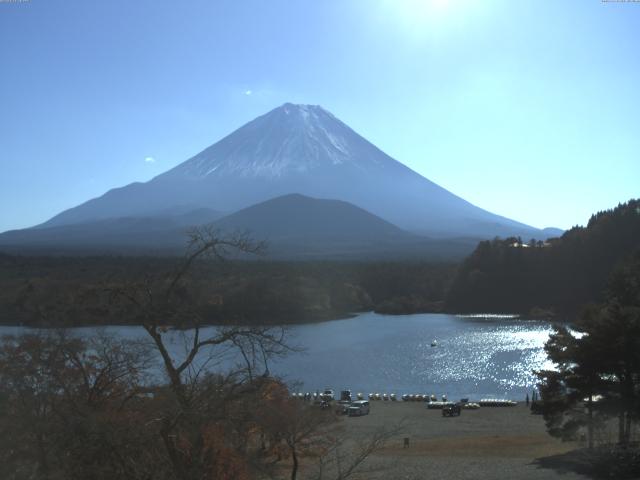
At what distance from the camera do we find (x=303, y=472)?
7.68 m

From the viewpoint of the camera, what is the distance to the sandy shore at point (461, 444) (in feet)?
25.8

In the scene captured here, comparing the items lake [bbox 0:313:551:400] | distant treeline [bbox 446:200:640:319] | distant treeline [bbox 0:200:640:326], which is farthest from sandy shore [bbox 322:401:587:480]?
distant treeline [bbox 446:200:640:319]

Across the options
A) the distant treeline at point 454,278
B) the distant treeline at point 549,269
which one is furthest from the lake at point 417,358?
the distant treeline at point 549,269

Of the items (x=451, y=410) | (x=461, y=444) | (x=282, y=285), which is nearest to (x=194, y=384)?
(x=461, y=444)

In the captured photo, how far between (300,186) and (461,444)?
79.1 m

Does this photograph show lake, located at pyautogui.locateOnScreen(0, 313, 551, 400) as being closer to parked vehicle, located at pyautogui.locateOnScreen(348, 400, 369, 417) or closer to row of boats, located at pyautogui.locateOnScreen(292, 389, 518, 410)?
row of boats, located at pyautogui.locateOnScreen(292, 389, 518, 410)

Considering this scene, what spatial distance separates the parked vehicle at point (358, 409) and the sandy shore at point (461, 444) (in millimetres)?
175

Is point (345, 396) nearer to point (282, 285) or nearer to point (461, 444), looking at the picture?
point (461, 444)

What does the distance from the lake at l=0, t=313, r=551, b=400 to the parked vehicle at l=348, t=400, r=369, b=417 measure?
1499mm

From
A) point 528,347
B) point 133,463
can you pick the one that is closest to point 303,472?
point 133,463

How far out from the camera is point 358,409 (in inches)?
516

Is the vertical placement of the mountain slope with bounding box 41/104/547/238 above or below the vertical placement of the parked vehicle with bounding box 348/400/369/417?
above

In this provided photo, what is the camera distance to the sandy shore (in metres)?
7.86

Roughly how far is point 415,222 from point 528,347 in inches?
2620
